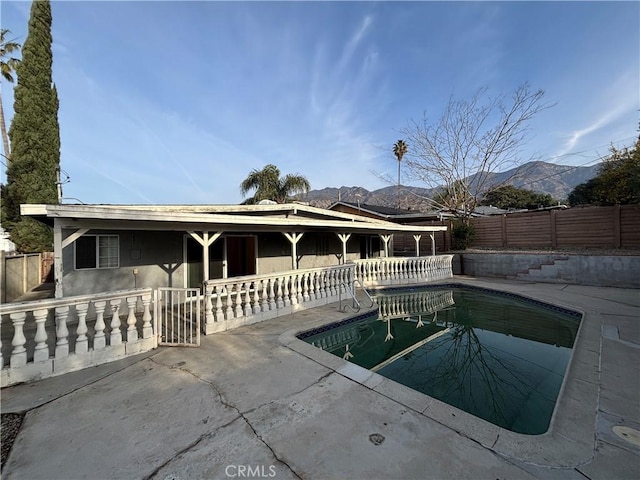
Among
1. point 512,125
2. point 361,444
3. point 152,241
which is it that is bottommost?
point 361,444

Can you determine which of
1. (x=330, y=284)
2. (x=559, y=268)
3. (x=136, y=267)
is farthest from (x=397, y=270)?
(x=136, y=267)

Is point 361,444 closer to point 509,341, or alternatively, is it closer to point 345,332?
point 345,332

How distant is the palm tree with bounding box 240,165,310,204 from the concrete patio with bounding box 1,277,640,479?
65.6 ft

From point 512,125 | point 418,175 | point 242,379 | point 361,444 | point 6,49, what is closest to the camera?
point 361,444

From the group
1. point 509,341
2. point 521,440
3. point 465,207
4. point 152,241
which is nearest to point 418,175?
point 465,207

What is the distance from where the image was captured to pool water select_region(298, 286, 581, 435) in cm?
335

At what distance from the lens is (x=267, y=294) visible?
22.5ft

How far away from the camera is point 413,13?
10445 mm

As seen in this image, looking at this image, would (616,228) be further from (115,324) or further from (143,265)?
(143,265)

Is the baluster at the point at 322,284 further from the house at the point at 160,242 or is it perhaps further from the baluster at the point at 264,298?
the baluster at the point at 264,298

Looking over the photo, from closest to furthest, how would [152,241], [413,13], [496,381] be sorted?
[496,381] → [152,241] → [413,13]

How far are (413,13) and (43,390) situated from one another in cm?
1492

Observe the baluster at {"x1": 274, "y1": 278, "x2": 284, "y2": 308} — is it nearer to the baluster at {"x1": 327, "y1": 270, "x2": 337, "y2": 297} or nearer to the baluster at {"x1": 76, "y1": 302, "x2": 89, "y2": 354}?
the baluster at {"x1": 327, "y1": 270, "x2": 337, "y2": 297}

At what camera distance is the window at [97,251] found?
6.54 meters
